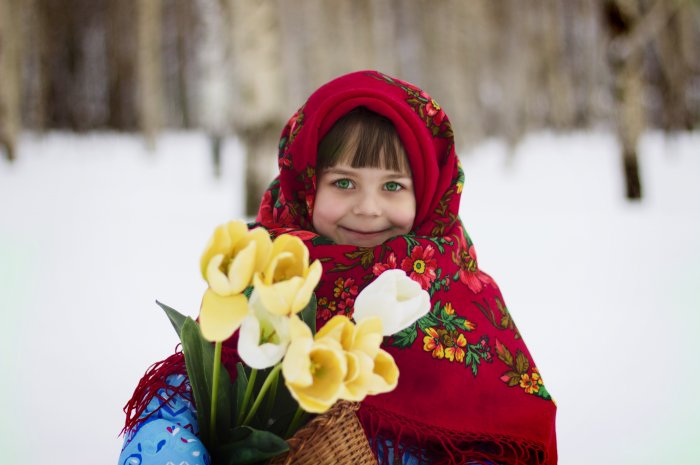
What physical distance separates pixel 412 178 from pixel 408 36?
14328 mm

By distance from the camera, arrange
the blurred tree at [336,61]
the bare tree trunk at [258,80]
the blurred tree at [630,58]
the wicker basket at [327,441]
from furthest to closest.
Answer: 1. the blurred tree at [630,58]
2. the blurred tree at [336,61]
3. the bare tree trunk at [258,80]
4. the wicker basket at [327,441]

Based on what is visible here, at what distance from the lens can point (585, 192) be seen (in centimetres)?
904

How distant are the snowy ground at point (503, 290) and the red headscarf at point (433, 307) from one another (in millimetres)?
720

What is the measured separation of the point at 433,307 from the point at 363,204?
28 cm

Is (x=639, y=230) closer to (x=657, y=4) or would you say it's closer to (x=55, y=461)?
(x=657, y=4)

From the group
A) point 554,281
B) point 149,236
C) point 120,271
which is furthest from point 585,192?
point 120,271

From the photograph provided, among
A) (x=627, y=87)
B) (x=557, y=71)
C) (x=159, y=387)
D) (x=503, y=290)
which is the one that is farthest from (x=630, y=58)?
(x=557, y=71)

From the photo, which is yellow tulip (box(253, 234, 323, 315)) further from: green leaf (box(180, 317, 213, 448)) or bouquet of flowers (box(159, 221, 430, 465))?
green leaf (box(180, 317, 213, 448))

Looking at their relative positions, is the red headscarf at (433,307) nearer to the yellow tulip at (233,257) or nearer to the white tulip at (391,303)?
the white tulip at (391,303)

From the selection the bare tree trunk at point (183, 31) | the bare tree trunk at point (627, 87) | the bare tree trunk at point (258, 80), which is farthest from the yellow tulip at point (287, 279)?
the bare tree trunk at point (183, 31)

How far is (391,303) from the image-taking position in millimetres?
933

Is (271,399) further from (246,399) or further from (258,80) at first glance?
(258,80)

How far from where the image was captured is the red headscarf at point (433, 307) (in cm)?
140

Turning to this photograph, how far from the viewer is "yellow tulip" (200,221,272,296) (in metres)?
0.84
